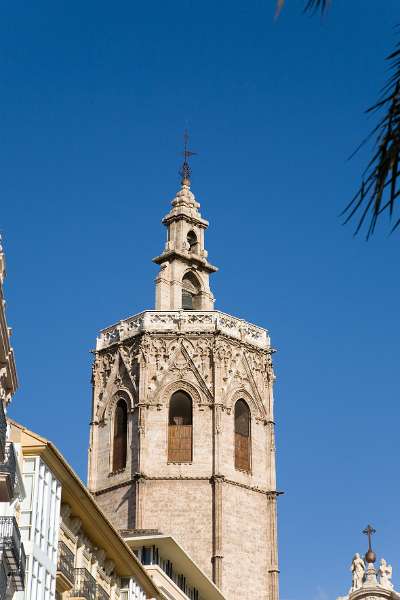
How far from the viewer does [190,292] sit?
80.7 m

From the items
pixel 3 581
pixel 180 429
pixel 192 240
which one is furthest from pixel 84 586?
pixel 192 240

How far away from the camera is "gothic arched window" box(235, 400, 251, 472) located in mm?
73562

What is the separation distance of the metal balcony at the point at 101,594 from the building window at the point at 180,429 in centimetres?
2951

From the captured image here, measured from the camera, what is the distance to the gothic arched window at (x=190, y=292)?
8031 centimetres

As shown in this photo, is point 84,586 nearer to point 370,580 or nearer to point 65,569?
point 65,569

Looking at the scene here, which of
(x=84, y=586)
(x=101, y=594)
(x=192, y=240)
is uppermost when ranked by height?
(x=192, y=240)

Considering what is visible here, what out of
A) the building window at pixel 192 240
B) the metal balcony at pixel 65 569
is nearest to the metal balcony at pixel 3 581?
the metal balcony at pixel 65 569

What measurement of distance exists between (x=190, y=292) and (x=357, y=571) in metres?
21.3

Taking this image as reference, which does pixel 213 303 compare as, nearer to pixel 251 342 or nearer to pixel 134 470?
pixel 251 342

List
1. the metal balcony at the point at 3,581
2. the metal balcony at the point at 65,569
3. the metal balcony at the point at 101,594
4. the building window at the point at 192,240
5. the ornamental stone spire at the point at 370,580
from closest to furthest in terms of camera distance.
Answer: the metal balcony at the point at 3,581
the metal balcony at the point at 65,569
the metal balcony at the point at 101,594
the ornamental stone spire at the point at 370,580
the building window at the point at 192,240

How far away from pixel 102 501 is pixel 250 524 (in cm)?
901

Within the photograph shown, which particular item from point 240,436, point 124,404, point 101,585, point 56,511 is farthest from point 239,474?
point 56,511

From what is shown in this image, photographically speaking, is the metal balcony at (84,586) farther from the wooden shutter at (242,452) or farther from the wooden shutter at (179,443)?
the wooden shutter at (242,452)

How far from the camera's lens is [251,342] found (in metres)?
76.9
